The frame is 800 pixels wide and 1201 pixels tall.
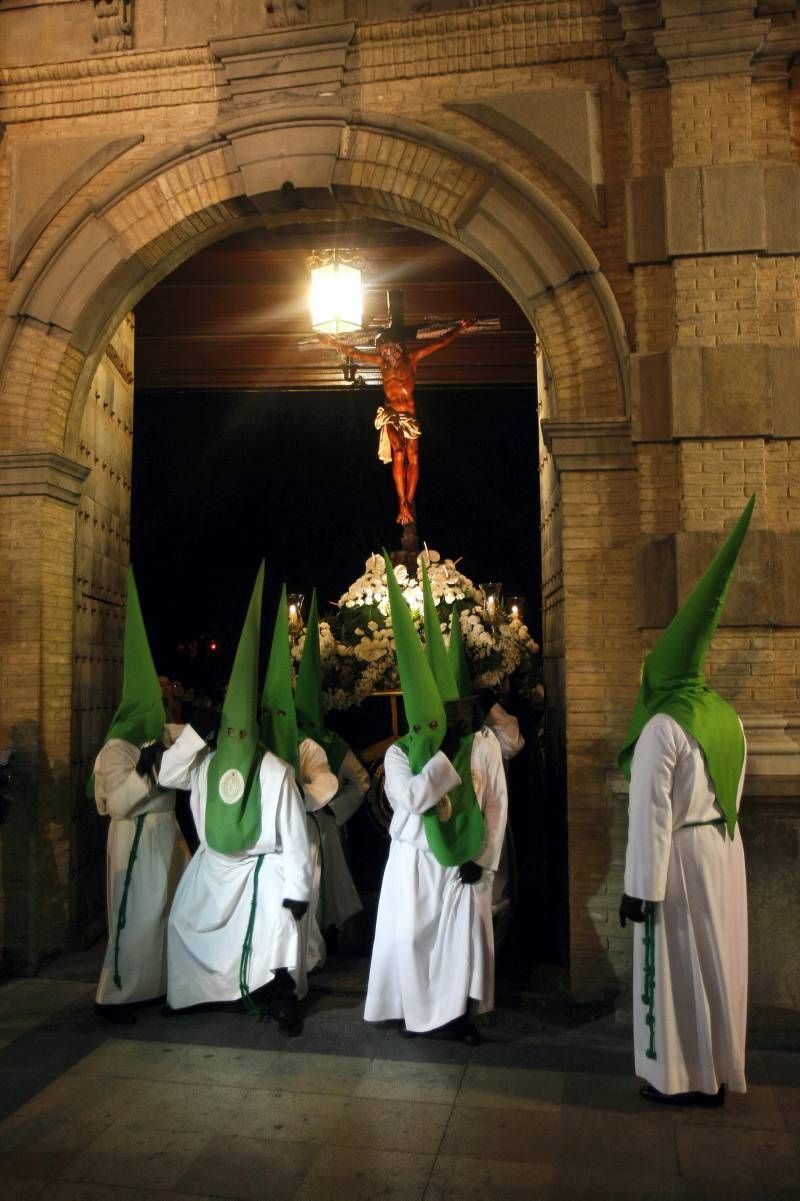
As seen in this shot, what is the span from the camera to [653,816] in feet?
16.6

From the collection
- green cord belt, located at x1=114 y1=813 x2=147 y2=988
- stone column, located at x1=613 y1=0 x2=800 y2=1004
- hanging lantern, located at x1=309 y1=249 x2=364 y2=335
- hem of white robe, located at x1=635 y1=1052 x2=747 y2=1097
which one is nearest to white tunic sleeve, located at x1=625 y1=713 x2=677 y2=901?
hem of white robe, located at x1=635 y1=1052 x2=747 y2=1097

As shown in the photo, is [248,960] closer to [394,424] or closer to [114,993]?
[114,993]

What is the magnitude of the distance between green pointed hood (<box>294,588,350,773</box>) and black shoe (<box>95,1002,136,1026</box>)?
2.18m

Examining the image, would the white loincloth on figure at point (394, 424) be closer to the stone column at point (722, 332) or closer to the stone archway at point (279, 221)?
the stone archway at point (279, 221)

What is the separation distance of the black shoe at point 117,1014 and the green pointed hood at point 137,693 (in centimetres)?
133

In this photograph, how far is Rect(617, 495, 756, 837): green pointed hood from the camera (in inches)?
203

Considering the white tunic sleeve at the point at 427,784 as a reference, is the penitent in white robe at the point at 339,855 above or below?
below

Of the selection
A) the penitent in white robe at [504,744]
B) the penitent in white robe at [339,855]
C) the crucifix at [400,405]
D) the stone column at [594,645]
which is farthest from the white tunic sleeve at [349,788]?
the crucifix at [400,405]

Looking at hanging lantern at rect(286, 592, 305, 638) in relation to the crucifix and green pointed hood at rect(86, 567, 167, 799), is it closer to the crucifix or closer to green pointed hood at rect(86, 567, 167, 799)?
the crucifix

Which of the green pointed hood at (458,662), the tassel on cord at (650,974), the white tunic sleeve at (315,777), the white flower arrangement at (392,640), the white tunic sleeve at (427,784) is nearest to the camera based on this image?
the tassel on cord at (650,974)

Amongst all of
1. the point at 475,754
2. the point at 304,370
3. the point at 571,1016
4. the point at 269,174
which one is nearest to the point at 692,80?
the point at 269,174

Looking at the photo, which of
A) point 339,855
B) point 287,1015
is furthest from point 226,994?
point 339,855

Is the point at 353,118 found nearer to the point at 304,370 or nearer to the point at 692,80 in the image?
the point at 692,80

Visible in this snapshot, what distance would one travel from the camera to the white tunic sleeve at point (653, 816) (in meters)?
5.05
